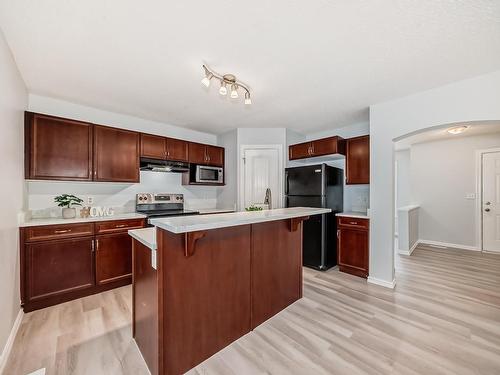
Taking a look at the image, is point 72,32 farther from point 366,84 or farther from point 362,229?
point 362,229

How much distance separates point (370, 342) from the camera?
1.87 meters

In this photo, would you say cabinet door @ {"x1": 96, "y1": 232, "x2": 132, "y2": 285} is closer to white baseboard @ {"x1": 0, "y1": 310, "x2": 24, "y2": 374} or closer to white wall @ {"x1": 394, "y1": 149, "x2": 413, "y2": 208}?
white baseboard @ {"x1": 0, "y1": 310, "x2": 24, "y2": 374}

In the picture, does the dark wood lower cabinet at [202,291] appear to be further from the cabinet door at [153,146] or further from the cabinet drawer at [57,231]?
the cabinet door at [153,146]

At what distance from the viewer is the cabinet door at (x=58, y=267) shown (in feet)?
7.77

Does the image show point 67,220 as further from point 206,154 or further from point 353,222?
point 353,222

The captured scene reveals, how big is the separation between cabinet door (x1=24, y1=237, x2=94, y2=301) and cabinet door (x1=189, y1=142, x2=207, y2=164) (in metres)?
2.01

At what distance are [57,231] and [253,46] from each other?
2952 millimetres

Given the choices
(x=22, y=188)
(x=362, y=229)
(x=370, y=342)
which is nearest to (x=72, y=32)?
(x=22, y=188)

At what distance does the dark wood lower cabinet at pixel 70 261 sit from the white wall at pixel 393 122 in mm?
3499

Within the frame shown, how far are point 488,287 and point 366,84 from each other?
10.3ft

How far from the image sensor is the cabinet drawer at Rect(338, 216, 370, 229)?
3.22 meters

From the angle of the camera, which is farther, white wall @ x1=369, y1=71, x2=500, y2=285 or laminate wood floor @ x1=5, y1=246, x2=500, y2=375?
white wall @ x1=369, y1=71, x2=500, y2=285

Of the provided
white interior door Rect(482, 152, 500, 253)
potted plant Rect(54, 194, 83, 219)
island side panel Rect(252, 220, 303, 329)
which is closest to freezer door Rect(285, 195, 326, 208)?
island side panel Rect(252, 220, 303, 329)

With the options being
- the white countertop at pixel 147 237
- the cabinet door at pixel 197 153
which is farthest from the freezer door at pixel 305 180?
the white countertop at pixel 147 237
